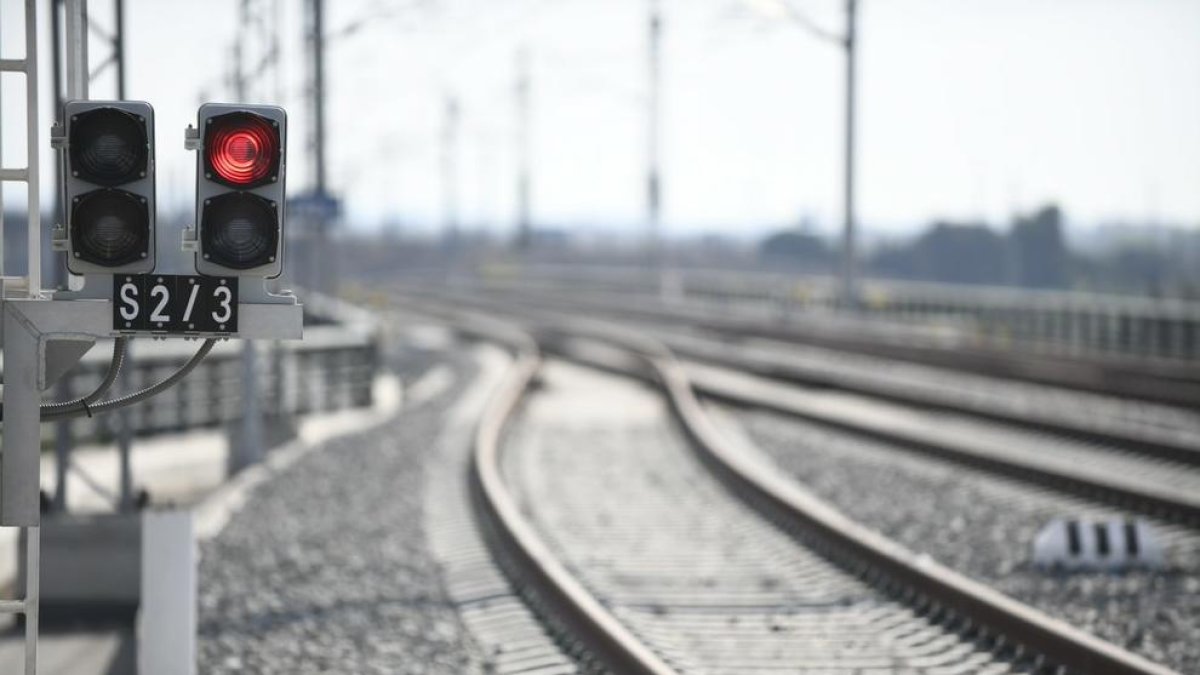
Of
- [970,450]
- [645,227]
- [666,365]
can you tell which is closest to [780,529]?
[970,450]

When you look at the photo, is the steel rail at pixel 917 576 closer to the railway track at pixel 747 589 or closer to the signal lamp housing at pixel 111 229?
the railway track at pixel 747 589

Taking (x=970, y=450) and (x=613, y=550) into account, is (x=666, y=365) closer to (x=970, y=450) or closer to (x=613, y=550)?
(x=970, y=450)

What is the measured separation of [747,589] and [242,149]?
19.0 feet

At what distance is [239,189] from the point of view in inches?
224

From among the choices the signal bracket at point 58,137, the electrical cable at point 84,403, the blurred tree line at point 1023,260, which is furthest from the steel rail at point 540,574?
the blurred tree line at point 1023,260

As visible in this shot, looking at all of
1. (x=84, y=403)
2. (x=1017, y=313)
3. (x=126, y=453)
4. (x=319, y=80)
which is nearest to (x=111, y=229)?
(x=84, y=403)

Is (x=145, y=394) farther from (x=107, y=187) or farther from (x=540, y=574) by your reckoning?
(x=540, y=574)

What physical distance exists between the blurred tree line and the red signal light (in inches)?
1817

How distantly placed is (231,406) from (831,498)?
10.5 metres

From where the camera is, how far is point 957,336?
34.2m

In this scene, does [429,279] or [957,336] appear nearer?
[957,336]

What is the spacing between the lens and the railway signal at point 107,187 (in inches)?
219

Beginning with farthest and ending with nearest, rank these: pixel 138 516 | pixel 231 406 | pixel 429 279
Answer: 1. pixel 429 279
2. pixel 231 406
3. pixel 138 516

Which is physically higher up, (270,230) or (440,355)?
(270,230)
